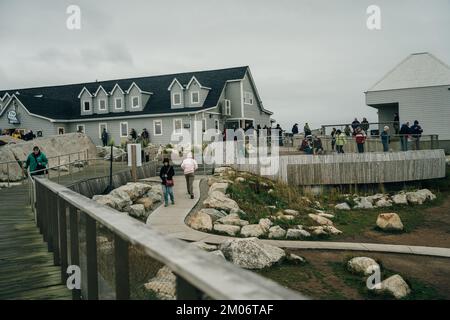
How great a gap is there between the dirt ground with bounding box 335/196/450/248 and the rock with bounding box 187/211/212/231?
5.25m

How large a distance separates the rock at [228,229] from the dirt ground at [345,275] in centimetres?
248

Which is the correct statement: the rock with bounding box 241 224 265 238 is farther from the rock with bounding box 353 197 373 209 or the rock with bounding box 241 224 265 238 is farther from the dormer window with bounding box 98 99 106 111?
the dormer window with bounding box 98 99 106 111

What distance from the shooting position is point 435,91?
36625mm

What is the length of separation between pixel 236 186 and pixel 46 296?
16.6 metres

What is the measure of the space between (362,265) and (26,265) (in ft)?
27.8

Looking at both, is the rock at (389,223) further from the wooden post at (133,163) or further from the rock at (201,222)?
the wooden post at (133,163)

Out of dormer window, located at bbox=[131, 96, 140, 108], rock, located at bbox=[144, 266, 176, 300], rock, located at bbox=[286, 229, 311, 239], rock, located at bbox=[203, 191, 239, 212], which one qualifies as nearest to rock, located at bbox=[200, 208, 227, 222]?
rock, located at bbox=[203, 191, 239, 212]

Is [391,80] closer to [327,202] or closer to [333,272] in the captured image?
[327,202]

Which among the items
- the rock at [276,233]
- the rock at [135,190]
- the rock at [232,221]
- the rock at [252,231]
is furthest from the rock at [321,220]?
the rock at [135,190]

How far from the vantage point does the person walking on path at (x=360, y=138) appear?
26233 mm

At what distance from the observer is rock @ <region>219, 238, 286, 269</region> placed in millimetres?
11094
